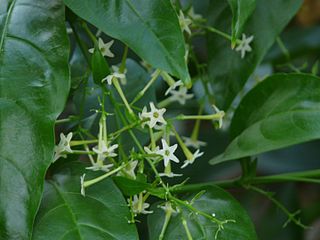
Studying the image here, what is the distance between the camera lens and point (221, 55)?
941mm

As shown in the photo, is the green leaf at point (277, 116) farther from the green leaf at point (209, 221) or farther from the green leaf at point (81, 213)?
the green leaf at point (81, 213)

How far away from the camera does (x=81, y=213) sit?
71 cm

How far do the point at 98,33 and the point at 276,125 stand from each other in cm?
24

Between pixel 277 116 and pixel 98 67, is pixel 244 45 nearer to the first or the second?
pixel 277 116

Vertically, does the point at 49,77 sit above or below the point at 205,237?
above

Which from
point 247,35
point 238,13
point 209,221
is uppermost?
point 238,13

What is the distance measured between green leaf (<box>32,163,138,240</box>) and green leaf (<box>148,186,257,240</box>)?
2.7 inches

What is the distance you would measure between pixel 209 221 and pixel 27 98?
0.23 meters

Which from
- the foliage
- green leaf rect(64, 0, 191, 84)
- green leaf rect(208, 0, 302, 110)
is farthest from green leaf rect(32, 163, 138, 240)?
green leaf rect(208, 0, 302, 110)

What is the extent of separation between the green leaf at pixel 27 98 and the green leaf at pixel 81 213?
0.04 metres

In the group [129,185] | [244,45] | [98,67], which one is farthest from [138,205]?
[244,45]

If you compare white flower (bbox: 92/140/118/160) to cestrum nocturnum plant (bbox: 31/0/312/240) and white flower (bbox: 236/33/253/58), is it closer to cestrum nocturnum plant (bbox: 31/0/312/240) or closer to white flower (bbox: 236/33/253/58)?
cestrum nocturnum plant (bbox: 31/0/312/240)

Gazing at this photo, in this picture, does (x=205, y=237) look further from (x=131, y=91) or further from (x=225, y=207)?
(x=131, y=91)

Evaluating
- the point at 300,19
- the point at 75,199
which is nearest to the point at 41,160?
the point at 75,199
